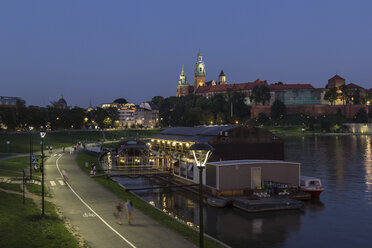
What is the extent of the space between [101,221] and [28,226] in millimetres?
5765

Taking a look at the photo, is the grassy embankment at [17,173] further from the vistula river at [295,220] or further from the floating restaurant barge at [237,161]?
the floating restaurant barge at [237,161]

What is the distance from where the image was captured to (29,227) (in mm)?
27141

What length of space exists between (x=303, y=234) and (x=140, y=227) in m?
15.7

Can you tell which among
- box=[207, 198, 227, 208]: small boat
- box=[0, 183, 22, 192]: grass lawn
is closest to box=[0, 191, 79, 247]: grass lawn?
box=[0, 183, 22, 192]: grass lawn

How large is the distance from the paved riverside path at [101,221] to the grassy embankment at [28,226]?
1.41 metres

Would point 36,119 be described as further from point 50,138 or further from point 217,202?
point 217,202

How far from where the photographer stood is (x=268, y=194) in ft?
152

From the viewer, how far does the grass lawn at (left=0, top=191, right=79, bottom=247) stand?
2409cm

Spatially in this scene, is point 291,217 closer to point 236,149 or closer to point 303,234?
point 303,234

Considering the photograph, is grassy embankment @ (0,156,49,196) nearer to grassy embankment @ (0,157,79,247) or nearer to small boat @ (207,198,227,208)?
grassy embankment @ (0,157,79,247)

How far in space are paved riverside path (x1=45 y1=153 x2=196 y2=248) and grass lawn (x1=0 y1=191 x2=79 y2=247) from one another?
1.44m

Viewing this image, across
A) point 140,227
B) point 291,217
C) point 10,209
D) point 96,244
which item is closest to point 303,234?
point 291,217

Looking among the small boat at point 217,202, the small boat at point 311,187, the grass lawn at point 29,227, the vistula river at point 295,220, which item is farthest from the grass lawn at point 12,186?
the small boat at point 311,187

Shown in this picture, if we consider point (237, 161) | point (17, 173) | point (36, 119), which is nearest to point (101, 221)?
point (237, 161)
